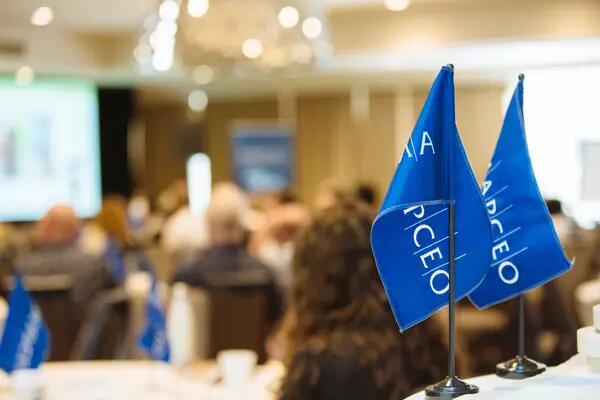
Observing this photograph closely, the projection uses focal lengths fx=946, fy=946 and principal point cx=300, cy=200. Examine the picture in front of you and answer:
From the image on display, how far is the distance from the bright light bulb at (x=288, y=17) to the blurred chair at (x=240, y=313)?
5.59ft

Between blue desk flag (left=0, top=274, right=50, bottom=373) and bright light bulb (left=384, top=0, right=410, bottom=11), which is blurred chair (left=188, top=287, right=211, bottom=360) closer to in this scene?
blue desk flag (left=0, top=274, right=50, bottom=373)

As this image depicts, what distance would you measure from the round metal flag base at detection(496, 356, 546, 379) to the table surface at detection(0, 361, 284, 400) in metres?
1.16

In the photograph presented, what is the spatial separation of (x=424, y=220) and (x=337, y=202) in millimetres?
1246

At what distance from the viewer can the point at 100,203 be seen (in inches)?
447

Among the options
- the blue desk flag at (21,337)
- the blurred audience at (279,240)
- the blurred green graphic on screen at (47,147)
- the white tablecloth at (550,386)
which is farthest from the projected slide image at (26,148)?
the white tablecloth at (550,386)

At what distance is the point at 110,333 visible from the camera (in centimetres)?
412

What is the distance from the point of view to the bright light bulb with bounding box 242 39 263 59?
12.3 feet

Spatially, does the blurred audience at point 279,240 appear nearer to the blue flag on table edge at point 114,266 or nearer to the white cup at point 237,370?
the blue flag on table edge at point 114,266

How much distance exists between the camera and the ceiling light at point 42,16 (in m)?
8.55

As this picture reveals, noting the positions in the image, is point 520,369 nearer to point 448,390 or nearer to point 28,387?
point 448,390

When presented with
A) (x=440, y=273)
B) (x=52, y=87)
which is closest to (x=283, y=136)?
(x=52, y=87)

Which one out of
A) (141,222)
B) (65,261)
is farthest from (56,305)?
(141,222)

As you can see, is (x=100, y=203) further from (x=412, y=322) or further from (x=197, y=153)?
(x=412, y=322)

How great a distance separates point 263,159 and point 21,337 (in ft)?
29.1
